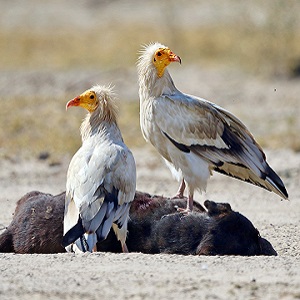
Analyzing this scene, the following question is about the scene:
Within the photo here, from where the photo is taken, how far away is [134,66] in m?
25.6

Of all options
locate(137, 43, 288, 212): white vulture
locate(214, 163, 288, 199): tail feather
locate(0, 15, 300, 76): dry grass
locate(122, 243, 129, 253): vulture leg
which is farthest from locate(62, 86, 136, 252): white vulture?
locate(0, 15, 300, 76): dry grass

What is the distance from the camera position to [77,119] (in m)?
17.8

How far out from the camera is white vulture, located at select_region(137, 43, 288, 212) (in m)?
9.78

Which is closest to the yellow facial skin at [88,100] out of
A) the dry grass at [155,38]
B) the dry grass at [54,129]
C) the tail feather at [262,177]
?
the tail feather at [262,177]

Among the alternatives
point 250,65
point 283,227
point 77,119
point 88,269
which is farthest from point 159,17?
point 88,269

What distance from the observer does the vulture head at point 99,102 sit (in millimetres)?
9273

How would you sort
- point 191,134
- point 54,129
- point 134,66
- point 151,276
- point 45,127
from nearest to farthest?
point 151,276 → point 191,134 → point 54,129 → point 45,127 → point 134,66

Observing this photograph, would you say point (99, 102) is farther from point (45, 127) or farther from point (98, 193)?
point (45, 127)

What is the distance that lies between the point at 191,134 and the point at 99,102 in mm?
1113

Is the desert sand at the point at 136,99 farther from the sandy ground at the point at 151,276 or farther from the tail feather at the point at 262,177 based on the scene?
the tail feather at the point at 262,177

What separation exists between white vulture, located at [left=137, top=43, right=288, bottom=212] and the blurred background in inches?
17.5

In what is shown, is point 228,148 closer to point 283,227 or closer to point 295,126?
point 283,227

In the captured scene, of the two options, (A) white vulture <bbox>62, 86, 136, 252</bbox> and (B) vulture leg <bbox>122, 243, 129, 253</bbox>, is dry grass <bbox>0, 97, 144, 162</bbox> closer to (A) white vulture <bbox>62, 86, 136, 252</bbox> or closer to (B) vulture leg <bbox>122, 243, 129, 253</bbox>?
(A) white vulture <bbox>62, 86, 136, 252</bbox>

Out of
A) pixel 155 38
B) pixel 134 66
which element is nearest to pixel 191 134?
pixel 134 66
